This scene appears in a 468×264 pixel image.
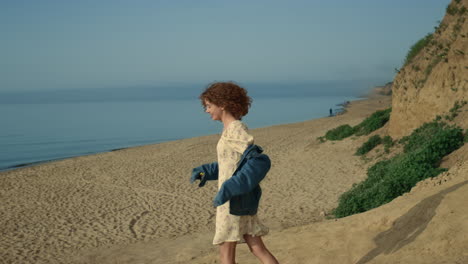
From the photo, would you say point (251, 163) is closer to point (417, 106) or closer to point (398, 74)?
point (417, 106)

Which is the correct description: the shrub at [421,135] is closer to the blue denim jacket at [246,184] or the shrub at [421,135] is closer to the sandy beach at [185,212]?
the sandy beach at [185,212]

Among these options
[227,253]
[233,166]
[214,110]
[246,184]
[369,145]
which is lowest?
[369,145]

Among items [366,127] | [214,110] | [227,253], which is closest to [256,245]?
[227,253]

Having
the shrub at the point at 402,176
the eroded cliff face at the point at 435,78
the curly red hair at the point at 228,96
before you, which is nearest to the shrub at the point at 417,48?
the eroded cliff face at the point at 435,78

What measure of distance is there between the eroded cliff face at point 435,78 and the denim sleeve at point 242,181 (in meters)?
10.2

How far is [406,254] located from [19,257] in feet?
23.4

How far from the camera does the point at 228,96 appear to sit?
4.13 m

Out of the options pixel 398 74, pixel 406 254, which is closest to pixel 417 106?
pixel 398 74

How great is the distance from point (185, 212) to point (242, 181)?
8204 mm

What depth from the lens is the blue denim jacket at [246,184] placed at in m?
3.76

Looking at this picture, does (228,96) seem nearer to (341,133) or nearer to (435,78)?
(435,78)

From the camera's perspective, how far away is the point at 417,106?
13891mm

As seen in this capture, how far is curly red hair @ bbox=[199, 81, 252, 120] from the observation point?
414cm

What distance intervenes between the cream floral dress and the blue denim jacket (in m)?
0.09
